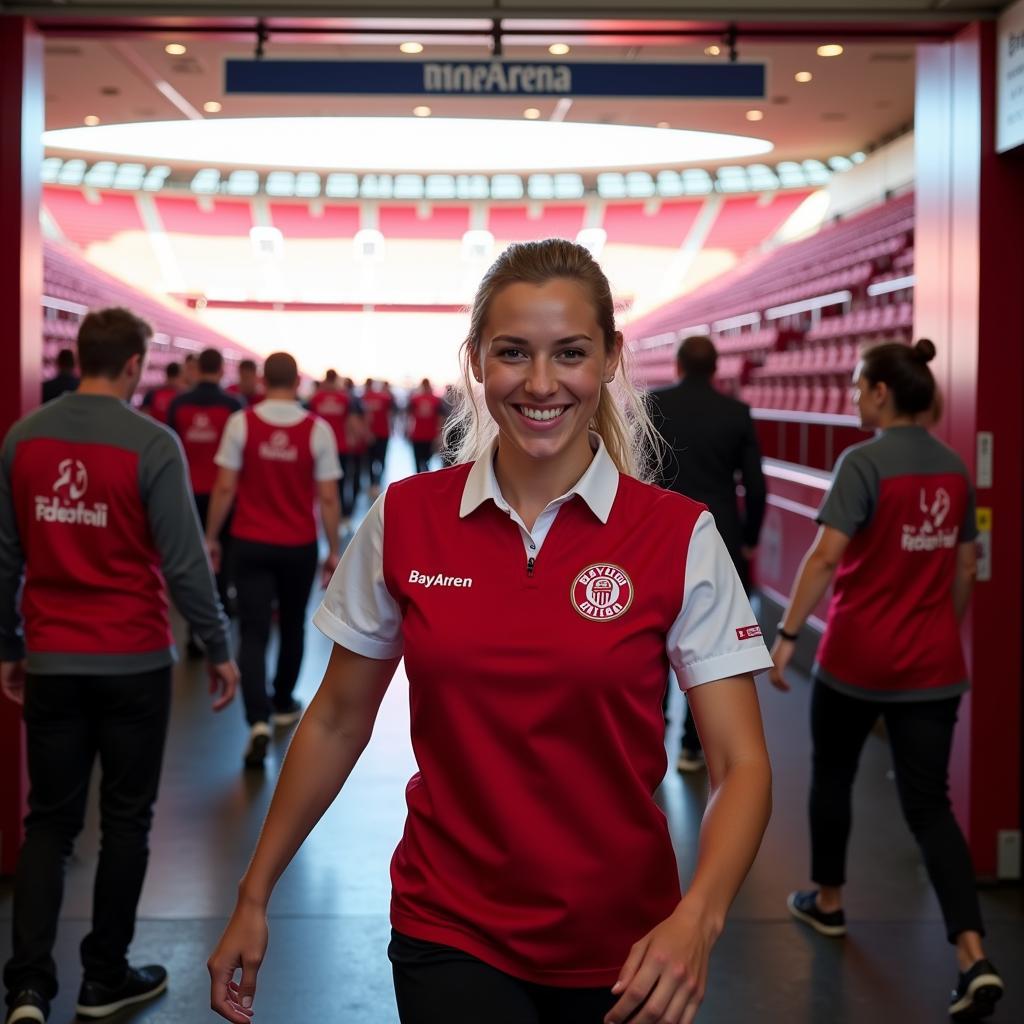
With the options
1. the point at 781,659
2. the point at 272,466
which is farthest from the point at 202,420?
the point at 781,659

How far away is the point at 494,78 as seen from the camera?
4.64m

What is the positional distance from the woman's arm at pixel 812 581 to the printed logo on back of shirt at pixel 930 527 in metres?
0.17

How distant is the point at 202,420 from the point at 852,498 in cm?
478

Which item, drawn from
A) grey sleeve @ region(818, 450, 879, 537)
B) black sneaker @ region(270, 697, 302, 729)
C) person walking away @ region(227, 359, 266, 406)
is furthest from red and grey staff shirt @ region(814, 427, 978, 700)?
person walking away @ region(227, 359, 266, 406)

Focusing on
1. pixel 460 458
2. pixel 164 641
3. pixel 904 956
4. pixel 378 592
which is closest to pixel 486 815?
pixel 378 592

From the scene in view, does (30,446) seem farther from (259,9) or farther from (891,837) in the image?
(891,837)

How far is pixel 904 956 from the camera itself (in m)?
3.81

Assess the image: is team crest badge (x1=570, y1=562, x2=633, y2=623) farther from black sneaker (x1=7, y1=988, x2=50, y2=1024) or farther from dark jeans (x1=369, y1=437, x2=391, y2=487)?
dark jeans (x1=369, y1=437, x2=391, y2=487)

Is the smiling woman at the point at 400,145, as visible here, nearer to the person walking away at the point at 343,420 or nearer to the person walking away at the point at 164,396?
the person walking away at the point at 343,420

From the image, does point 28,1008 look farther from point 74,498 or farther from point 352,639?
point 352,639

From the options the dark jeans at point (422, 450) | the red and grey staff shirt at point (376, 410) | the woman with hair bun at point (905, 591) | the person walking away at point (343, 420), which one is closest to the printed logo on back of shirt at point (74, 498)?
the woman with hair bun at point (905, 591)

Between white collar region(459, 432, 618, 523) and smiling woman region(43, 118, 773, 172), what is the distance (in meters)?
32.7

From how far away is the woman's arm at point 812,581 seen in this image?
3.60 metres

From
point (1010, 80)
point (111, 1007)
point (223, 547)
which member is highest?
point (1010, 80)
